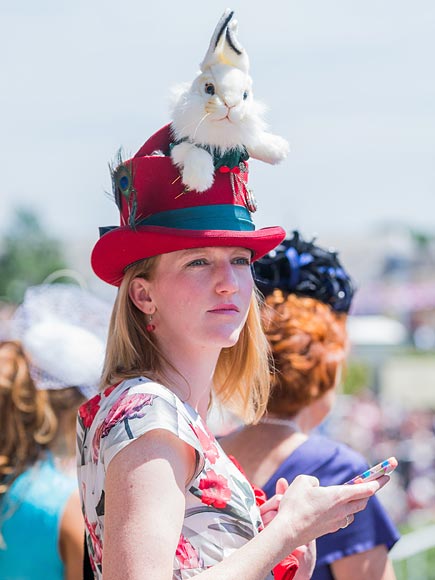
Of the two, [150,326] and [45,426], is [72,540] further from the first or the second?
[150,326]

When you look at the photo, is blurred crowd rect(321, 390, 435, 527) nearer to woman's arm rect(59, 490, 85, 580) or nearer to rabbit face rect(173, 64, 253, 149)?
woman's arm rect(59, 490, 85, 580)

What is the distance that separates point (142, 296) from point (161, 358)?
15 cm

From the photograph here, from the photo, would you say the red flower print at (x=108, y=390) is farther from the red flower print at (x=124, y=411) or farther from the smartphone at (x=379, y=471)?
the smartphone at (x=379, y=471)

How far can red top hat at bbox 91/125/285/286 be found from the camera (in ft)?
6.59

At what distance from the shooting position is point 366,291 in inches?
2021

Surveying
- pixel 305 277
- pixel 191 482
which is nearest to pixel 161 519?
pixel 191 482

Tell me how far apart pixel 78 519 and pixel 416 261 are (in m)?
68.7

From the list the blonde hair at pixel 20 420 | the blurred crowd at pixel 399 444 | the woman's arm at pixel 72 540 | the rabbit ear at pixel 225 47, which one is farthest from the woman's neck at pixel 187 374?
the blurred crowd at pixel 399 444

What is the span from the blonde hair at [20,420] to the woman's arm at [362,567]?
3.70 feet

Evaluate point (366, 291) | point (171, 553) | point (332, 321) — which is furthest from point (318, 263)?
point (366, 291)

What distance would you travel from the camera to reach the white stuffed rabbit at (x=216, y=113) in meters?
1.99

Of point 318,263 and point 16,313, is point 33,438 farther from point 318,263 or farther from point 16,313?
point 318,263

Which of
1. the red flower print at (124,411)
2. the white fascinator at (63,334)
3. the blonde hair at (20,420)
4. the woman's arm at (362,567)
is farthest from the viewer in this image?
the white fascinator at (63,334)

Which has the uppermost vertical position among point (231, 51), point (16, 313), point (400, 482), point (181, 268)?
point (231, 51)
